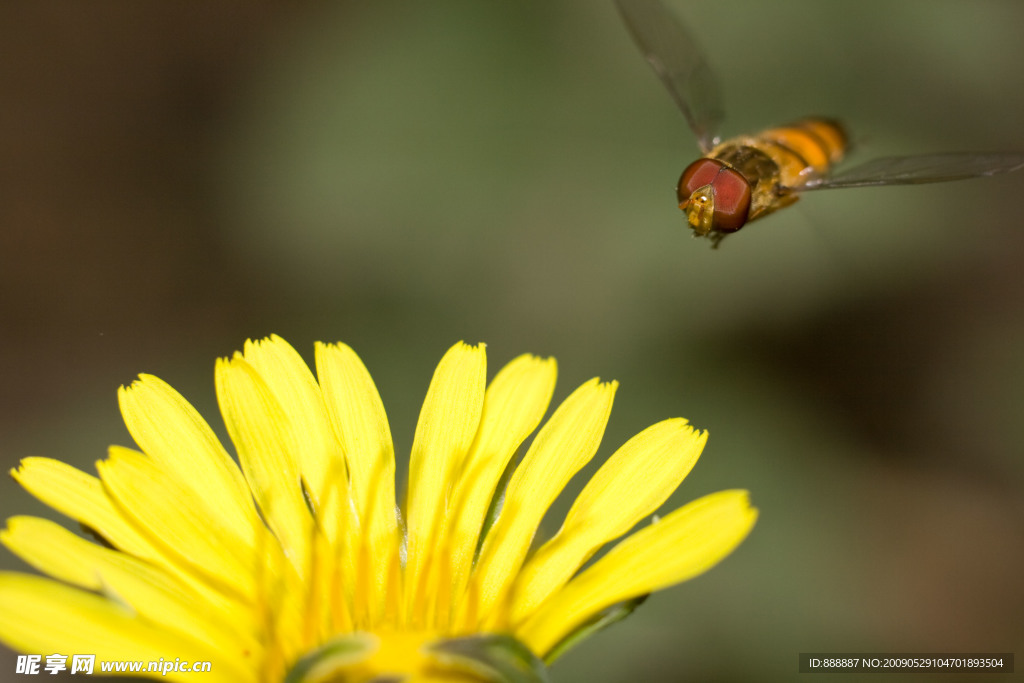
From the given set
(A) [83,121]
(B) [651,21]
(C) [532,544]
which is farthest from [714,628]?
(A) [83,121]

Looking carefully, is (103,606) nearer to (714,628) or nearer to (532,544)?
(532,544)

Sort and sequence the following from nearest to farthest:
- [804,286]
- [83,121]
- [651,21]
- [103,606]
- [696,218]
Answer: [103,606] < [696,218] < [651,21] < [804,286] < [83,121]

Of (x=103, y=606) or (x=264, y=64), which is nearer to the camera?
(x=103, y=606)

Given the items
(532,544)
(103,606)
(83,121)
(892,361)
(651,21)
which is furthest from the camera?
(83,121)

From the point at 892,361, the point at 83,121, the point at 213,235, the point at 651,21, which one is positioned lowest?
the point at 892,361

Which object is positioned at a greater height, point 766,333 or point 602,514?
point 766,333

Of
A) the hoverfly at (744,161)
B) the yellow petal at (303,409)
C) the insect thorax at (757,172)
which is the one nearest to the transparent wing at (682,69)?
the hoverfly at (744,161)

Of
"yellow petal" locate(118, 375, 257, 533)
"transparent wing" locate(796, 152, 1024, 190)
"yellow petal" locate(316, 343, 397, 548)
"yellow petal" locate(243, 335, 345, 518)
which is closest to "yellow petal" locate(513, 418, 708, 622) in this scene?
"yellow petal" locate(316, 343, 397, 548)
